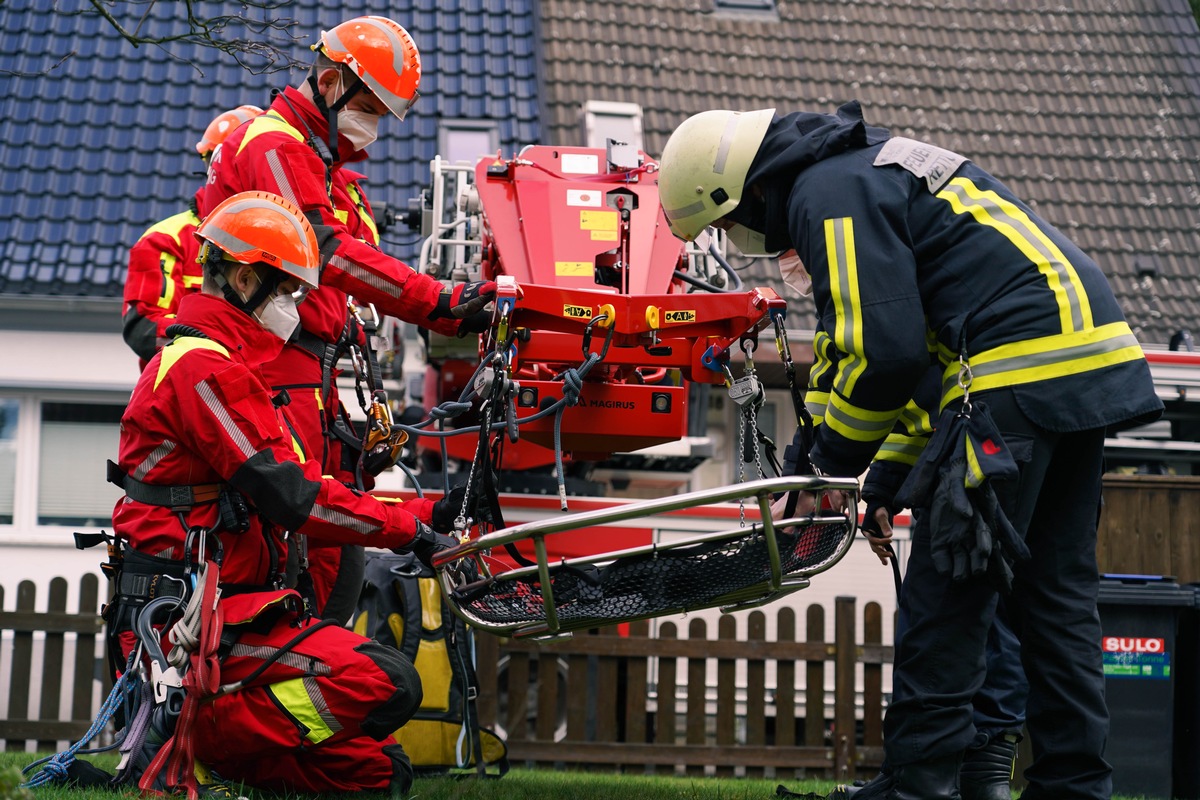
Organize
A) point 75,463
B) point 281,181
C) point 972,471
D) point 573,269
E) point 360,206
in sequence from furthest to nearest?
point 75,463, point 573,269, point 360,206, point 281,181, point 972,471

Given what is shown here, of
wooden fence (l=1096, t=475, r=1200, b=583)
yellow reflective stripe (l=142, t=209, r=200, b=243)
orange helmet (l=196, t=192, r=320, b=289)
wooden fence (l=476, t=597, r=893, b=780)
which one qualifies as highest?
yellow reflective stripe (l=142, t=209, r=200, b=243)

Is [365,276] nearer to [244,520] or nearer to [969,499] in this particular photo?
[244,520]

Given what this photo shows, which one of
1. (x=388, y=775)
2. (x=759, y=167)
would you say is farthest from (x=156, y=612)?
(x=759, y=167)

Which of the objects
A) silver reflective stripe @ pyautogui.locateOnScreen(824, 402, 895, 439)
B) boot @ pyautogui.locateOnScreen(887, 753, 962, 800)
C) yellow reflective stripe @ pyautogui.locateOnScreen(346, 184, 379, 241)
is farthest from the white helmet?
yellow reflective stripe @ pyautogui.locateOnScreen(346, 184, 379, 241)

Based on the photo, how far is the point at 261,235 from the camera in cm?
465

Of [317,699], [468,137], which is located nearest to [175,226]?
[317,699]

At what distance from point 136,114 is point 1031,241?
1063 cm

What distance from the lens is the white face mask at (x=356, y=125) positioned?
5.37 meters

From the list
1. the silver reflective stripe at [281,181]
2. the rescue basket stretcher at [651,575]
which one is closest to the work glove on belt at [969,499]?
the rescue basket stretcher at [651,575]

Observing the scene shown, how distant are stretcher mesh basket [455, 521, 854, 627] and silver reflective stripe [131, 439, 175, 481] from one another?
1.22 meters

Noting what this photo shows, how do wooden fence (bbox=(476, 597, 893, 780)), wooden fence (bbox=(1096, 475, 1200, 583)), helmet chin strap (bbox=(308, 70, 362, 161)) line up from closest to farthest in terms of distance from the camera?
helmet chin strap (bbox=(308, 70, 362, 161)) < wooden fence (bbox=(1096, 475, 1200, 583)) < wooden fence (bbox=(476, 597, 893, 780))

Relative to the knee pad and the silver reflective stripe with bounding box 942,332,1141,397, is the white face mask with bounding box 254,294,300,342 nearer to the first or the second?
the knee pad

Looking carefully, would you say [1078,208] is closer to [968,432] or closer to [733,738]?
[733,738]

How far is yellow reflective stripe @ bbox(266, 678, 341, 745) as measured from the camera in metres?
4.52
